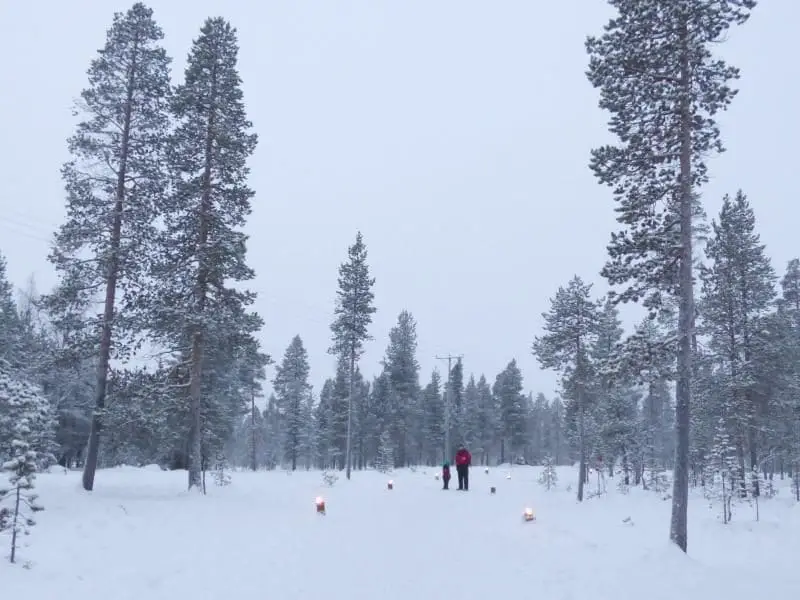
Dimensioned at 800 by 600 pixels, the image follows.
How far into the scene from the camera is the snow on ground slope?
928 centimetres

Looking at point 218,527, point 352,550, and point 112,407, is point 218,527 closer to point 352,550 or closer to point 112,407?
point 352,550

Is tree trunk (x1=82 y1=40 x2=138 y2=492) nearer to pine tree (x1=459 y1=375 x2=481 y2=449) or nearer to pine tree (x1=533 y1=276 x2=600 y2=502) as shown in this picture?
pine tree (x1=533 y1=276 x2=600 y2=502)

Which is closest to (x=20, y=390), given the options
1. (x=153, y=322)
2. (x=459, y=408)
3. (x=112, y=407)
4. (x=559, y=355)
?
(x=112, y=407)

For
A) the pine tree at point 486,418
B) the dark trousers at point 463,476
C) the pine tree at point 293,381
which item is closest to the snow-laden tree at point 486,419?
the pine tree at point 486,418

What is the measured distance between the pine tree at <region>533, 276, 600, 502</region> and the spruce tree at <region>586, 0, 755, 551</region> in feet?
61.3

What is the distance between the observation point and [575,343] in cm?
3309

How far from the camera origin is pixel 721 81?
13.4 meters

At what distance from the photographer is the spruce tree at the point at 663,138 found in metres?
13.1

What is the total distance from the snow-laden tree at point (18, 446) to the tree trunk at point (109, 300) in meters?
4.17

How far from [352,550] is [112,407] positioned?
893cm

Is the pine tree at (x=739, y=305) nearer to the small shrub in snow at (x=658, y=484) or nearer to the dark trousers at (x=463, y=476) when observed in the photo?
the small shrub in snow at (x=658, y=484)

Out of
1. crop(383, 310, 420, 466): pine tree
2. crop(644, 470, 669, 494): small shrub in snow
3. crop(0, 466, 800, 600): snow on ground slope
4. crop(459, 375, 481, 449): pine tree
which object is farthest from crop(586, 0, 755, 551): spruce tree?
crop(459, 375, 481, 449): pine tree

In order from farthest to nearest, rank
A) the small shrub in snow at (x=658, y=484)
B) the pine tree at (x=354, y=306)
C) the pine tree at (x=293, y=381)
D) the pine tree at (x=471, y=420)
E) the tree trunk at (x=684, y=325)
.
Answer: the pine tree at (x=471, y=420) < the pine tree at (x=293, y=381) < the pine tree at (x=354, y=306) < the small shrub in snow at (x=658, y=484) < the tree trunk at (x=684, y=325)

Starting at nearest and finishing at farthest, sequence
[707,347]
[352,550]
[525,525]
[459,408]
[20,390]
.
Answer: [20,390]
[352,550]
[525,525]
[707,347]
[459,408]
